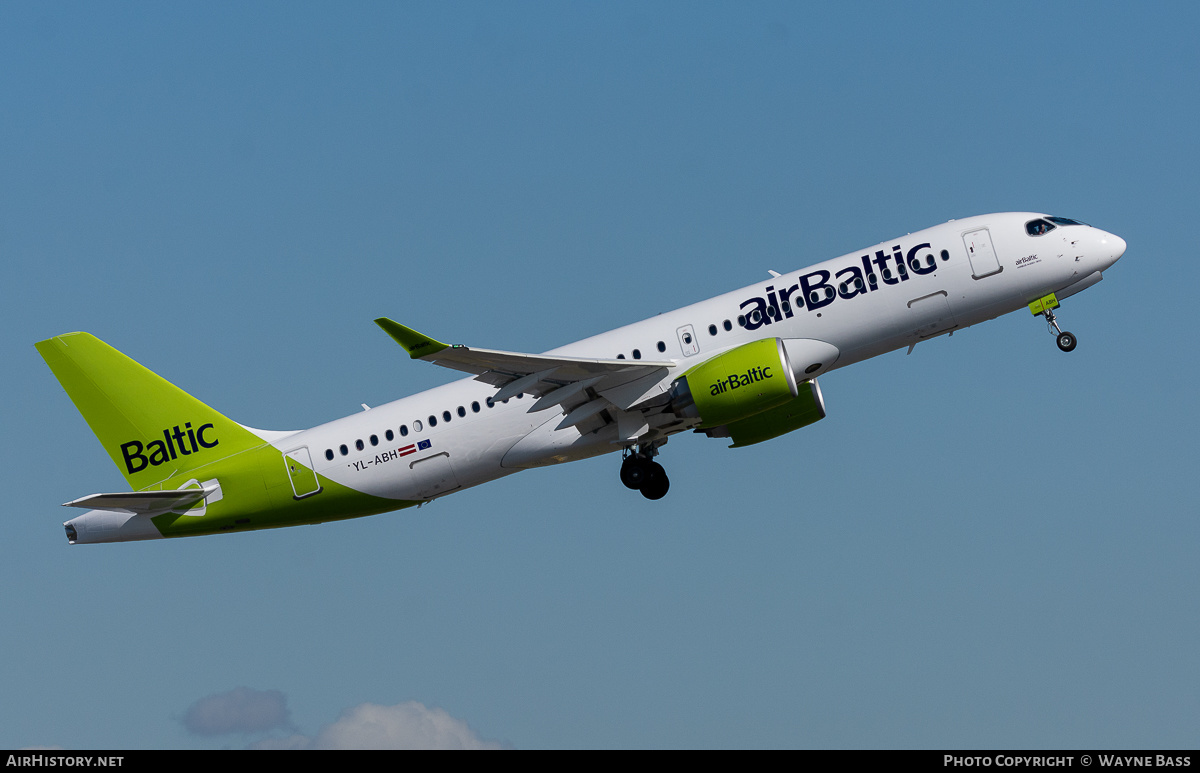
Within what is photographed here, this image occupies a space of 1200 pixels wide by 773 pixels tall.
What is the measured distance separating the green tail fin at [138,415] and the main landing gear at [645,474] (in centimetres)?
1083

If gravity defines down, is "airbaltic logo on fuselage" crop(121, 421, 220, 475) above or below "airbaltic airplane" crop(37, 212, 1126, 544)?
above

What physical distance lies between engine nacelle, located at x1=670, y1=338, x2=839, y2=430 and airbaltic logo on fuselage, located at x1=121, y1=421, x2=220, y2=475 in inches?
570

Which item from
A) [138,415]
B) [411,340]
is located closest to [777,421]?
[411,340]

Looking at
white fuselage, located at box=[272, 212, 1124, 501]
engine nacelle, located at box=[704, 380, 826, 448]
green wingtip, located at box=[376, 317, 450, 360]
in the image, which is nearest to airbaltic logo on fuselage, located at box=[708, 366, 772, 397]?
white fuselage, located at box=[272, 212, 1124, 501]

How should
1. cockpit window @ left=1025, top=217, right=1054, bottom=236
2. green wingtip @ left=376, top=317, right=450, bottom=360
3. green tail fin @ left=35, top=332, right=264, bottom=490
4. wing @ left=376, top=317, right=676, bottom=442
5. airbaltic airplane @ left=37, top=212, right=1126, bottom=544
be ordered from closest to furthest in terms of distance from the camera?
green wingtip @ left=376, top=317, right=450, bottom=360 < wing @ left=376, top=317, right=676, bottom=442 < airbaltic airplane @ left=37, top=212, right=1126, bottom=544 < cockpit window @ left=1025, top=217, right=1054, bottom=236 < green tail fin @ left=35, top=332, right=264, bottom=490

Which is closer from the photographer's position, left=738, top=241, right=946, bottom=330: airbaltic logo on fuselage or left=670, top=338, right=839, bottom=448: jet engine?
left=670, top=338, right=839, bottom=448: jet engine

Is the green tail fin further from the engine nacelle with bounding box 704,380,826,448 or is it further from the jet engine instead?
the engine nacelle with bounding box 704,380,826,448

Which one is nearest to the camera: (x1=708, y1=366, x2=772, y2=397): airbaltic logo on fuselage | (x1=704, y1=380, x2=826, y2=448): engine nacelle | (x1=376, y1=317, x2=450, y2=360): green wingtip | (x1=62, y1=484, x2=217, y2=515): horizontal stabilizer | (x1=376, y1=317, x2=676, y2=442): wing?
(x1=376, y1=317, x2=450, y2=360): green wingtip

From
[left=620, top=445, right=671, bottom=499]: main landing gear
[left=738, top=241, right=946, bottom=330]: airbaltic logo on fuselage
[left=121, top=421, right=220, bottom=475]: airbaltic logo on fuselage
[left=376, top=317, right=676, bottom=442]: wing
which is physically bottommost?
[left=620, top=445, right=671, bottom=499]: main landing gear

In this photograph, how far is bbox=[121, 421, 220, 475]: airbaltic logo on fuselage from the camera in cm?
3747

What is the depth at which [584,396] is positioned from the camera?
111 ft

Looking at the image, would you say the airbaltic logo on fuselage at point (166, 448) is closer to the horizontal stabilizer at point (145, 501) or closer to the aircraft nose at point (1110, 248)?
the horizontal stabilizer at point (145, 501)

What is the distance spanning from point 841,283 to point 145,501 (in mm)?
20068

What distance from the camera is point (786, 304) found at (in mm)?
33500
